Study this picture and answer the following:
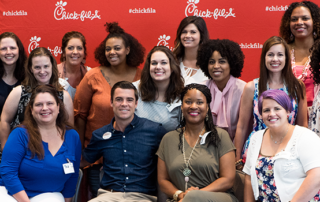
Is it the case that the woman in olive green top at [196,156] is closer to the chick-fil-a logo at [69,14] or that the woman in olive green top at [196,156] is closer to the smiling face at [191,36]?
the smiling face at [191,36]

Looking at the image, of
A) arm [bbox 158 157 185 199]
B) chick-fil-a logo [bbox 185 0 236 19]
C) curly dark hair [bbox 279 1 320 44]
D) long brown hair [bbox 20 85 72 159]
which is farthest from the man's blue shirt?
chick-fil-a logo [bbox 185 0 236 19]

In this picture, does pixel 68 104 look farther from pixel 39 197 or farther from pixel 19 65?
pixel 39 197

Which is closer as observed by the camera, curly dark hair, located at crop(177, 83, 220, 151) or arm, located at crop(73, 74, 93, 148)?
curly dark hair, located at crop(177, 83, 220, 151)

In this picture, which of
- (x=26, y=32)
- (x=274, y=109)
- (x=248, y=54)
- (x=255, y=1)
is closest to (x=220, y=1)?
(x=255, y=1)

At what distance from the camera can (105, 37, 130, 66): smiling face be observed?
3650 millimetres

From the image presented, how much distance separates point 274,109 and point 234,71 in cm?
93

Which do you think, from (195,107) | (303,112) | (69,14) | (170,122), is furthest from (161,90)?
(69,14)

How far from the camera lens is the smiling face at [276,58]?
9.73ft

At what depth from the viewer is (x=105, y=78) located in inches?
144

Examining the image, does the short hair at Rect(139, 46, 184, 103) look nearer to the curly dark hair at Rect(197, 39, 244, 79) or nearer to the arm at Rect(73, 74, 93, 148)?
the curly dark hair at Rect(197, 39, 244, 79)

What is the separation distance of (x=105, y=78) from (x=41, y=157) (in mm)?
1212

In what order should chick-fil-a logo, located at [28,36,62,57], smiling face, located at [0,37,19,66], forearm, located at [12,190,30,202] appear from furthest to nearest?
1. chick-fil-a logo, located at [28,36,62,57]
2. smiling face, located at [0,37,19,66]
3. forearm, located at [12,190,30,202]

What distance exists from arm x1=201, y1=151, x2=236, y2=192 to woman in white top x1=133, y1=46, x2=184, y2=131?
69cm

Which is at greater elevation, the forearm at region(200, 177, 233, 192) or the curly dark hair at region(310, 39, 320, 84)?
the curly dark hair at region(310, 39, 320, 84)
